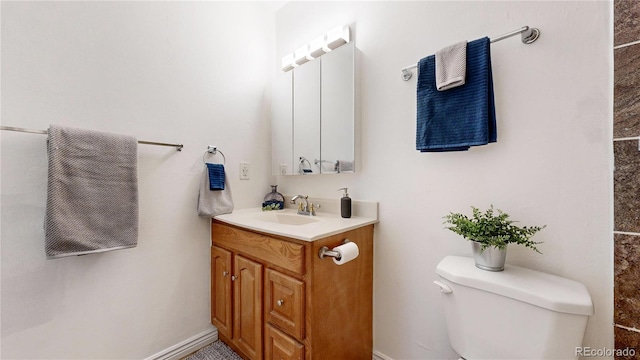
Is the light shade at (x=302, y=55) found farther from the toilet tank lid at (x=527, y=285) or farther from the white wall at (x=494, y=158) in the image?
the toilet tank lid at (x=527, y=285)

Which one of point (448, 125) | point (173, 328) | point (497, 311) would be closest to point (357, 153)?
point (448, 125)

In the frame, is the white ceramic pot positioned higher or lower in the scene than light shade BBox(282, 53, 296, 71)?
lower

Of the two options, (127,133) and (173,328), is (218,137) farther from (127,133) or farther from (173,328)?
(173,328)

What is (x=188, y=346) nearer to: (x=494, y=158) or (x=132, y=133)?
(x=132, y=133)

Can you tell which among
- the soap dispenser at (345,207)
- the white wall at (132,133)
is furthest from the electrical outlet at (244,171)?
the soap dispenser at (345,207)

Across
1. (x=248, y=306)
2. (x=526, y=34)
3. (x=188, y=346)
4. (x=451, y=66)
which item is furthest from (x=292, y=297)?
(x=526, y=34)

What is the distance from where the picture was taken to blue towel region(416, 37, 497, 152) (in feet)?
3.17

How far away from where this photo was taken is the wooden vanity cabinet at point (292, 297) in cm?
104

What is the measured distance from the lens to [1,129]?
95 cm

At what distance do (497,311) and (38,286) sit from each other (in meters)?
1.88

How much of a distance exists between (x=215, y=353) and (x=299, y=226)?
1.06m

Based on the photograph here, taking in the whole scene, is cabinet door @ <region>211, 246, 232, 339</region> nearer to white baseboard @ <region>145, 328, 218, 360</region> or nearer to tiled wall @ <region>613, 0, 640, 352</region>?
white baseboard @ <region>145, 328, 218, 360</region>

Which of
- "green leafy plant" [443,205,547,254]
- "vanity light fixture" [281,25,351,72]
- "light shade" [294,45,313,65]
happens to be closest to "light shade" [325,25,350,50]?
"vanity light fixture" [281,25,351,72]

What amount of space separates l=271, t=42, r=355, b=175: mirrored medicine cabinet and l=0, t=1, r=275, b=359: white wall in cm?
17
